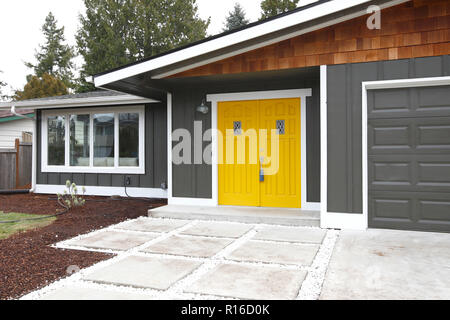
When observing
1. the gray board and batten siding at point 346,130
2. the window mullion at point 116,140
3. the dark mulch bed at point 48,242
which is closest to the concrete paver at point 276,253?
the gray board and batten siding at point 346,130

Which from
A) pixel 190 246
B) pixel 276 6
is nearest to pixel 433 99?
pixel 190 246

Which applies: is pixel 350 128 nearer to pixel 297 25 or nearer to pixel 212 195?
pixel 297 25

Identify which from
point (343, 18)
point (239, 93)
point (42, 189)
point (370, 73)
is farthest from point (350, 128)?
point (42, 189)

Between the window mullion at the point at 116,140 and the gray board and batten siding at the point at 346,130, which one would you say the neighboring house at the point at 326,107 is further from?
the window mullion at the point at 116,140

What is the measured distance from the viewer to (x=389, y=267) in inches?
126

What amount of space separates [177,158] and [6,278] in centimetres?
361

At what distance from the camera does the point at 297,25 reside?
15.2 feet

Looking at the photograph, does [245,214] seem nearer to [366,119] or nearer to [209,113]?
[209,113]

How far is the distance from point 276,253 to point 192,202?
2.76 m

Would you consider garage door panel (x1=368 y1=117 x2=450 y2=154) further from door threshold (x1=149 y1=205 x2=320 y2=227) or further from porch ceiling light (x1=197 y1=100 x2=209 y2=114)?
porch ceiling light (x1=197 y1=100 x2=209 y2=114)

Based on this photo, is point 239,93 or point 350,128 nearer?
point 350,128

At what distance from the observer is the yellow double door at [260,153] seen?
5793mm

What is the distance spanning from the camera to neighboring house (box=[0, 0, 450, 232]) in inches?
175
